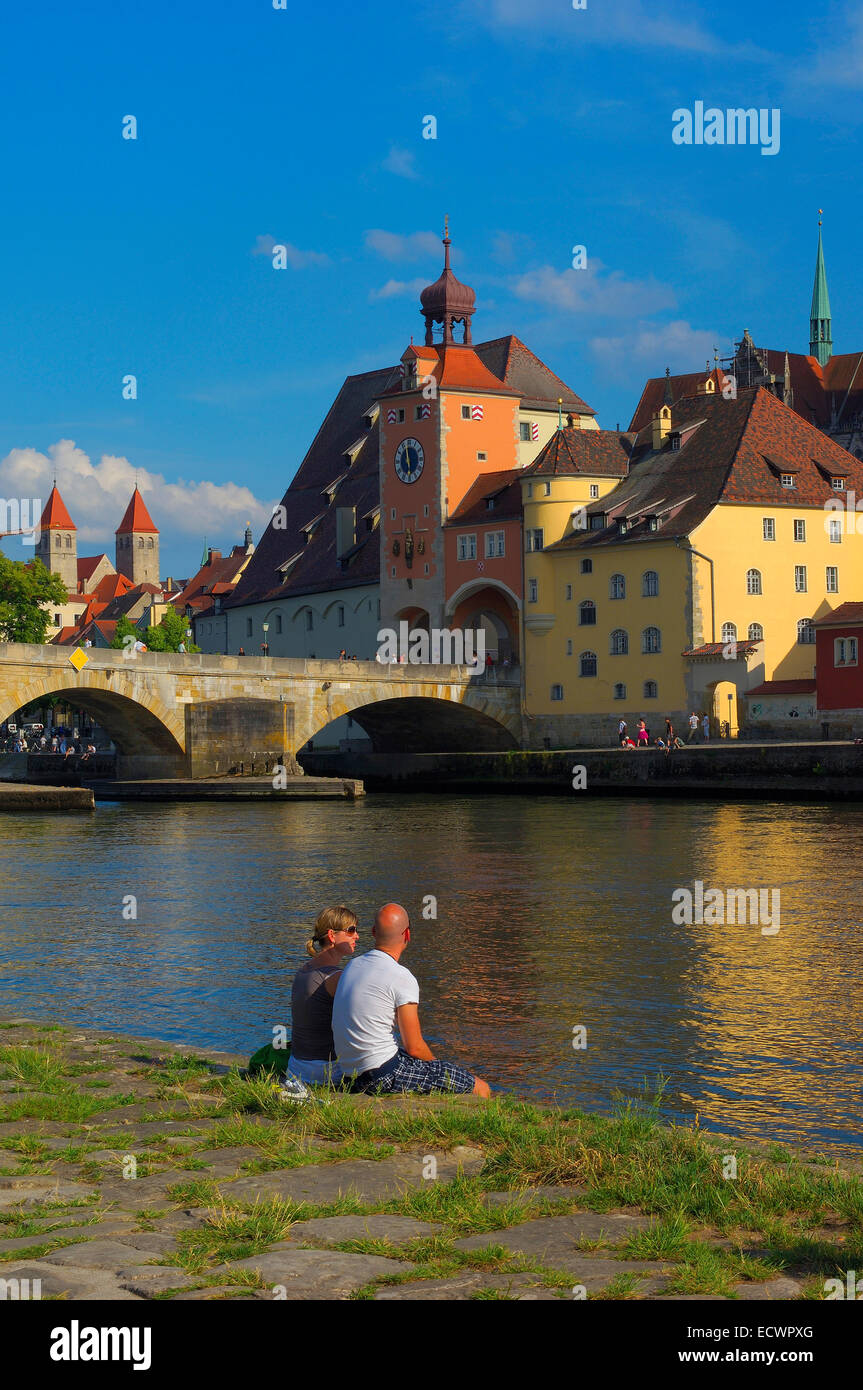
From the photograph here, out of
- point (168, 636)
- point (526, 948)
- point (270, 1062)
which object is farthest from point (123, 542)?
point (270, 1062)

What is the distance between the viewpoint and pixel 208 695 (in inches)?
2411

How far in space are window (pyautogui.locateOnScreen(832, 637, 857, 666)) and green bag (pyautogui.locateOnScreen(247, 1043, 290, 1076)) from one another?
4916 centimetres

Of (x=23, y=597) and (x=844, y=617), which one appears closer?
(x=844, y=617)

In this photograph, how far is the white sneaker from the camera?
8961 mm

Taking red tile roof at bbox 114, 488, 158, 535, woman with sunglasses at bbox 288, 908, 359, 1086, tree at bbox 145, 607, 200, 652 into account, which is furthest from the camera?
red tile roof at bbox 114, 488, 158, 535

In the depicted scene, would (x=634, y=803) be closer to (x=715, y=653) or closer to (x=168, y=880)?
(x=715, y=653)

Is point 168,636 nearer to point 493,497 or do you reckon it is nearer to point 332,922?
point 493,497

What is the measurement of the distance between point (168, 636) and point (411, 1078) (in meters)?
111

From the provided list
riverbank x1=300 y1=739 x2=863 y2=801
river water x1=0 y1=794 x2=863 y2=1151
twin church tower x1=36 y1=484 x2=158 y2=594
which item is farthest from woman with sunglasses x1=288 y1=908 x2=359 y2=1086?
twin church tower x1=36 y1=484 x2=158 y2=594

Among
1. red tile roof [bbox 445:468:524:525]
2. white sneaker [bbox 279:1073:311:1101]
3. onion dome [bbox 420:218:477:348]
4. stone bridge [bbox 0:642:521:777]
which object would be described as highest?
onion dome [bbox 420:218:477:348]

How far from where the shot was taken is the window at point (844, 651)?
56875 mm

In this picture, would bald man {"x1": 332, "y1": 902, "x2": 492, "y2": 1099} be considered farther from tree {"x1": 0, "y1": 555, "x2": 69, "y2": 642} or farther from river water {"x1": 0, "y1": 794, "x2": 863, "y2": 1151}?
tree {"x1": 0, "y1": 555, "x2": 69, "y2": 642}

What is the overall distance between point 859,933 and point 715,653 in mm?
42529

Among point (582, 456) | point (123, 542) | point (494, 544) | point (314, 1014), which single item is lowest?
point (314, 1014)
